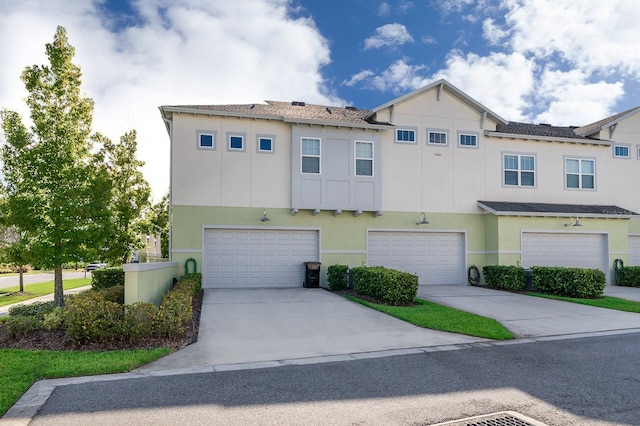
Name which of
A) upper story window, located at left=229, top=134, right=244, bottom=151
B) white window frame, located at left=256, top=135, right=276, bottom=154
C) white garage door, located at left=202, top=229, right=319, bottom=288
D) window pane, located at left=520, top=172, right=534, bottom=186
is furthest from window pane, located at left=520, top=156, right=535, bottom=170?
upper story window, located at left=229, top=134, right=244, bottom=151

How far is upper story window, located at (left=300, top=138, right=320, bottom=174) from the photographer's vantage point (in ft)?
55.6

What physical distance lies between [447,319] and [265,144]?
9433mm

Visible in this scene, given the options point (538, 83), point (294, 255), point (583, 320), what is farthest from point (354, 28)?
point (583, 320)

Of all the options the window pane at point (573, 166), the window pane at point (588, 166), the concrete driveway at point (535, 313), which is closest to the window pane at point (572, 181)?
the window pane at point (573, 166)

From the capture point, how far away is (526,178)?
63.3ft

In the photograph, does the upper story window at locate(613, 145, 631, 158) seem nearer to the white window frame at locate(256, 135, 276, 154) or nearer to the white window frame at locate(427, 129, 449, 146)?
the white window frame at locate(427, 129, 449, 146)

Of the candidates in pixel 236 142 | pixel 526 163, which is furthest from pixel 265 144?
pixel 526 163

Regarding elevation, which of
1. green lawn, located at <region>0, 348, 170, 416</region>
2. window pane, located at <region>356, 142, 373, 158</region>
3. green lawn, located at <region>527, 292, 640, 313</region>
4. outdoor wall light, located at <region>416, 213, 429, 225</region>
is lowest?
green lawn, located at <region>527, 292, 640, 313</region>

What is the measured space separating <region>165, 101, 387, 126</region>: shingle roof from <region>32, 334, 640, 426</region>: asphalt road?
37.5 feet

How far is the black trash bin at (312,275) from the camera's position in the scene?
54.2ft

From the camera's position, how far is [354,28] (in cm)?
1728

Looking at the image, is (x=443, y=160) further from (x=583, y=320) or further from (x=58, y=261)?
(x=58, y=261)

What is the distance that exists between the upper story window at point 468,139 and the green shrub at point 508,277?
198 inches

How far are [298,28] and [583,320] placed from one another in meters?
11.6
